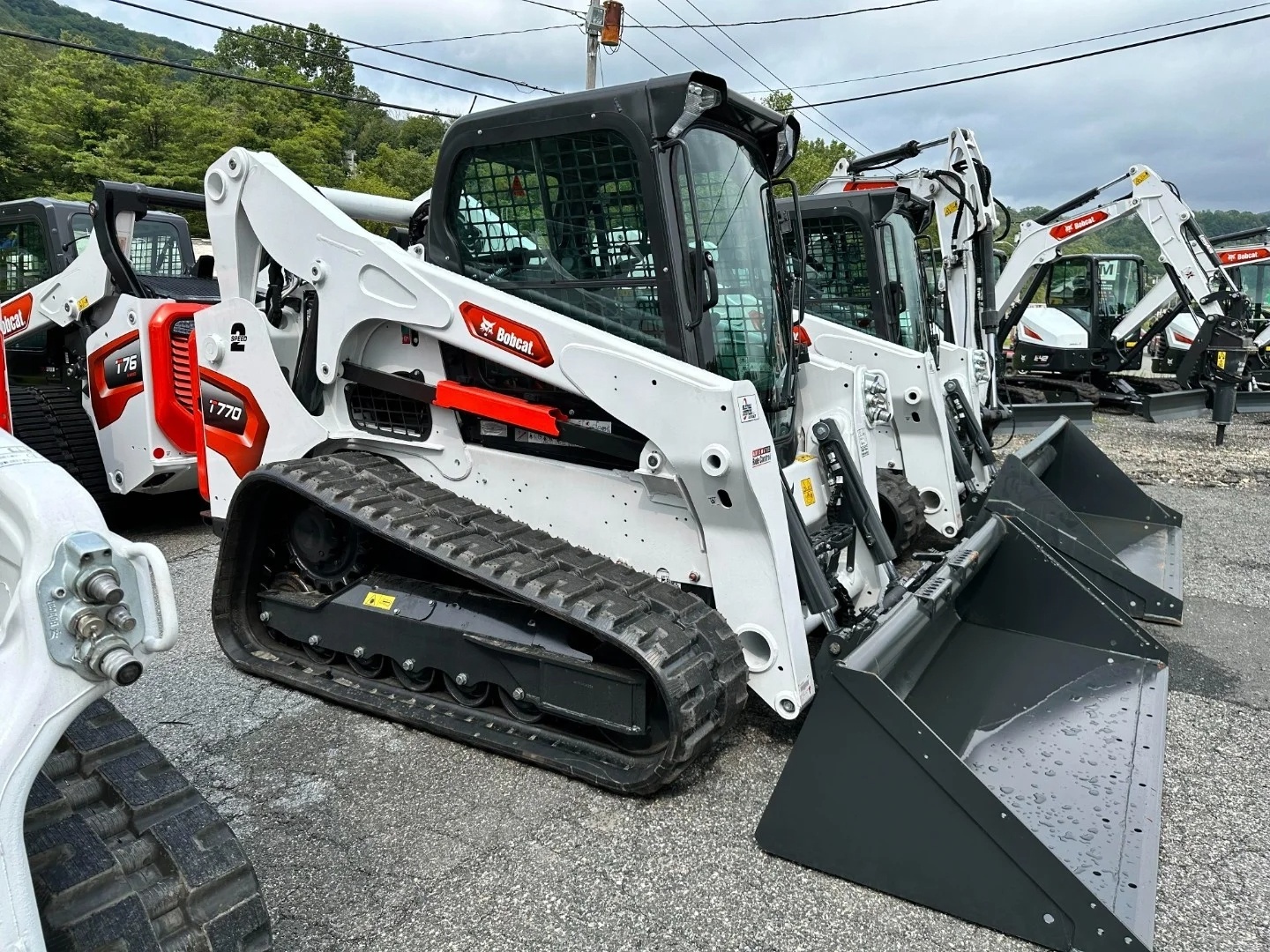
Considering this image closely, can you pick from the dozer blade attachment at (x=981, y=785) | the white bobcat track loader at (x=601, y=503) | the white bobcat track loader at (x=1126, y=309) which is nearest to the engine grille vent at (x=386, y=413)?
the white bobcat track loader at (x=601, y=503)

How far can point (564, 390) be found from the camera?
3729mm

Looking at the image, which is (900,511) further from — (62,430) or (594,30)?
(594,30)

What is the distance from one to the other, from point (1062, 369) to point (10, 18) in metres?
76.3

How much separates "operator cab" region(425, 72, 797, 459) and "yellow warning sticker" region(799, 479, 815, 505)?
239 millimetres

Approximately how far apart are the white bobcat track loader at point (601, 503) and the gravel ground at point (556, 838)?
5.4 inches

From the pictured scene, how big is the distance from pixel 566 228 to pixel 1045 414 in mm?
11322

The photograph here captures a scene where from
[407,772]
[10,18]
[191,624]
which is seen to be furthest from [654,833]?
[10,18]

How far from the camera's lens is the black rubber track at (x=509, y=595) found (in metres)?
3.19

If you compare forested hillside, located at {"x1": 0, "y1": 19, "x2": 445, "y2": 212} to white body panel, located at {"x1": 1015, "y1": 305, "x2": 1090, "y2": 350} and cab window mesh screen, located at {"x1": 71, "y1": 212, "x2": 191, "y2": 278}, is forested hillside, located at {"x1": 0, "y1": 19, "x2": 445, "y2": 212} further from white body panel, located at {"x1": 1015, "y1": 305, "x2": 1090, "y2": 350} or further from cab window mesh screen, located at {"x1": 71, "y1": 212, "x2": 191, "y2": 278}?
white body panel, located at {"x1": 1015, "y1": 305, "x2": 1090, "y2": 350}

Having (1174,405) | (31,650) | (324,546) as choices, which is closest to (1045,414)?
(1174,405)

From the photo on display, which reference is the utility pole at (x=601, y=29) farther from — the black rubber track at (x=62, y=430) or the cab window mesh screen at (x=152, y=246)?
the black rubber track at (x=62, y=430)

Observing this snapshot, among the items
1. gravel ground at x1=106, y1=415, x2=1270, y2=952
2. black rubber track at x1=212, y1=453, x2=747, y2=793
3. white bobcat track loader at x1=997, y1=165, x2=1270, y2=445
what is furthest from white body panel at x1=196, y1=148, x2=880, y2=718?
white bobcat track loader at x1=997, y1=165, x2=1270, y2=445

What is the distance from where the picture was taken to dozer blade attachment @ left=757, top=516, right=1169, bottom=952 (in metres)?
2.55

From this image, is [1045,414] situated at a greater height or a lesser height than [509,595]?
lesser
